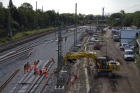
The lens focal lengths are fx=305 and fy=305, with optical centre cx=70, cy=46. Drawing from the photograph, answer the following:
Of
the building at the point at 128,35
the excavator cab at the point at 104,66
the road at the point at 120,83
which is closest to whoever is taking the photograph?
the road at the point at 120,83

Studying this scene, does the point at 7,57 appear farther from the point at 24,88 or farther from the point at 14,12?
the point at 14,12

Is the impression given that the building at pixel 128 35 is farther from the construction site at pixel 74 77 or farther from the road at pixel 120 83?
the road at pixel 120 83

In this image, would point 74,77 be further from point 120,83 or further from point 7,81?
point 7,81

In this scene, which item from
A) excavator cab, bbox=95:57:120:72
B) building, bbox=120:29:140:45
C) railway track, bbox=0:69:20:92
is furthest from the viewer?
building, bbox=120:29:140:45

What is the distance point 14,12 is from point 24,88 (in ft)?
185

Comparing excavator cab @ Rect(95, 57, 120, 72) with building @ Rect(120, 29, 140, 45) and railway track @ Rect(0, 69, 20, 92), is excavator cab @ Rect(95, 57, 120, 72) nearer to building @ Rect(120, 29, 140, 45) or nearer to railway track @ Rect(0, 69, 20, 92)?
railway track @ Rect(0, 69, 20, 92)

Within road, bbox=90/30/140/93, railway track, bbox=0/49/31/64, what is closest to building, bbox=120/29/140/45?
railway track, bbox=0/49/31/64

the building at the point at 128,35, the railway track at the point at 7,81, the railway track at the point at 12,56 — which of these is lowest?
the railway track at the point at 7,81

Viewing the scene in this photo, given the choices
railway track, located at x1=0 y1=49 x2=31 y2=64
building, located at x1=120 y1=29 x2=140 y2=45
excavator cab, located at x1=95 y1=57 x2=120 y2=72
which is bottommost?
railway track, located at x1=0 y1=49 x2=31 y2=64

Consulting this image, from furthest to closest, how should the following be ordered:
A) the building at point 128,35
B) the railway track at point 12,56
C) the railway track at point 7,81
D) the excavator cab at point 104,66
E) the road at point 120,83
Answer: the building at point 128,35 → the railway track at point 12,56 → the excavator cab at point 104,66 → the railway track at point 7,81 → the road at point 120,83

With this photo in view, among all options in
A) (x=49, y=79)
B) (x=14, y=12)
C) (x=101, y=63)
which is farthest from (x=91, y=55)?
(x=14, y=12)

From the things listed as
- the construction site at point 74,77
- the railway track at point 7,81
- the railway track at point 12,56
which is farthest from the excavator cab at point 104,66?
the railway track at point 12,56

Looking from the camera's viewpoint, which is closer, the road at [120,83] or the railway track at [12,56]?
the road at [120,83]

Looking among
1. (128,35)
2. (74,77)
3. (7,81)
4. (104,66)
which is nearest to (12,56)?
(7,81)
